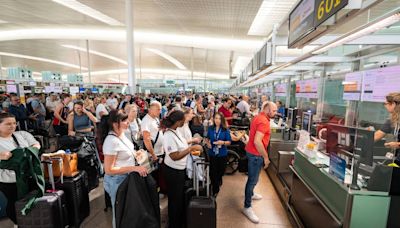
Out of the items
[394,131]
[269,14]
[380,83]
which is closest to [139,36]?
[269,14]

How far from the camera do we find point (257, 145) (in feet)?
9.25

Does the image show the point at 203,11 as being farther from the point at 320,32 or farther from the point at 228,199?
the point at 228,199

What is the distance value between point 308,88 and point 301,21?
4.52 meters

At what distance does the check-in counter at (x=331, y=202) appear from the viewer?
1.84m

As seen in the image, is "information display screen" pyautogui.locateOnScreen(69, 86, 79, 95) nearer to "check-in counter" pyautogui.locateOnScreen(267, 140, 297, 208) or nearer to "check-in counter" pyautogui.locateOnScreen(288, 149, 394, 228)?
"check-in counter" pyautogui.locateOnScreen(267, 140, 297, 208)

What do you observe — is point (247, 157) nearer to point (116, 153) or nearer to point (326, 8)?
point (116, 153)

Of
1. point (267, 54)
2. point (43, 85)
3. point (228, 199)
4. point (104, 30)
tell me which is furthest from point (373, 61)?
point (43, 85)

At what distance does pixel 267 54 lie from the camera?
12.8 ft

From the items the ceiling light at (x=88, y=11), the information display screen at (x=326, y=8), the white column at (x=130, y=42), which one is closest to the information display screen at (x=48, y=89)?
the ceiling light at (x=88, y=11)

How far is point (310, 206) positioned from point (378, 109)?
3340 mm

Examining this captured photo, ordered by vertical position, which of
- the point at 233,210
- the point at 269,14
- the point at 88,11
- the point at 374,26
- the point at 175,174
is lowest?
the point at 233,210

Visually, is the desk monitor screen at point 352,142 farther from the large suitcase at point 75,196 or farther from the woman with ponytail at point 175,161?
the large suitcase at point 75,196

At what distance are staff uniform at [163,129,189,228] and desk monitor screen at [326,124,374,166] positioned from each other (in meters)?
1.62

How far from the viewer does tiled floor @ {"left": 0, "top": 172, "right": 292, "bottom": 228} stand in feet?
9.78
